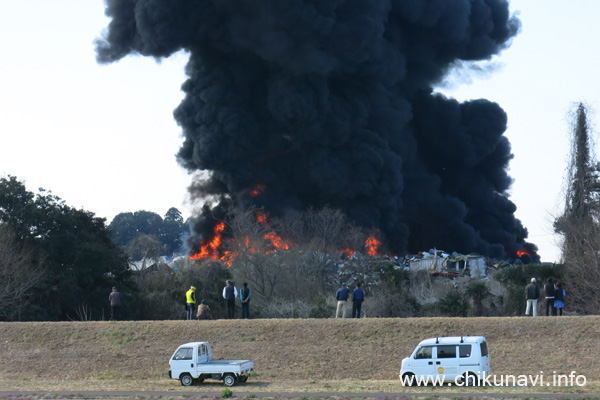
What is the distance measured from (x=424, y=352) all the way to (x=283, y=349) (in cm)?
692

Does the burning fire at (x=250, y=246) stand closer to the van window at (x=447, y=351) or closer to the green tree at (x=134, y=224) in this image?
the van window at (x=447, y=351)

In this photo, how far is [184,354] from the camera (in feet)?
82.6

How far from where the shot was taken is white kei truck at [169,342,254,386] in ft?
80.4

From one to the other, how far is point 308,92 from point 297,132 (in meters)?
3.43

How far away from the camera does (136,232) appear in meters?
160

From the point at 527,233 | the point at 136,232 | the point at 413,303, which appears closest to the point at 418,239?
the point at 527,233

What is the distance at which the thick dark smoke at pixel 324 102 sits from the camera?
67.8 metres

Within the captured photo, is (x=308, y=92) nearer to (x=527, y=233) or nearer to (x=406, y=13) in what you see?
(x=406, y=13)

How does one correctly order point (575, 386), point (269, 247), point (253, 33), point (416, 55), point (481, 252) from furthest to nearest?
point (416, 55) → point (481, 252) → point (253, 33) → point (269, 247) → point (575, 386)

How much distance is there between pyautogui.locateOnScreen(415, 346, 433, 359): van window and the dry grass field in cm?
101

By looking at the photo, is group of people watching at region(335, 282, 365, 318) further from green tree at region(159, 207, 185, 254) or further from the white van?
green tree at region(159, 207, 185, 254)

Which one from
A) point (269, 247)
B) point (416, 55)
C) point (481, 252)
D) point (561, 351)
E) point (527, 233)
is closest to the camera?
point (561, 351)

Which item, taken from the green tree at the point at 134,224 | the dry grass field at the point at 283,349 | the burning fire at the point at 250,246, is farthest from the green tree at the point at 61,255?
the green tree at the point at 134,224

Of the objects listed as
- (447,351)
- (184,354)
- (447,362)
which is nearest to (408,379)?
(447,362)
